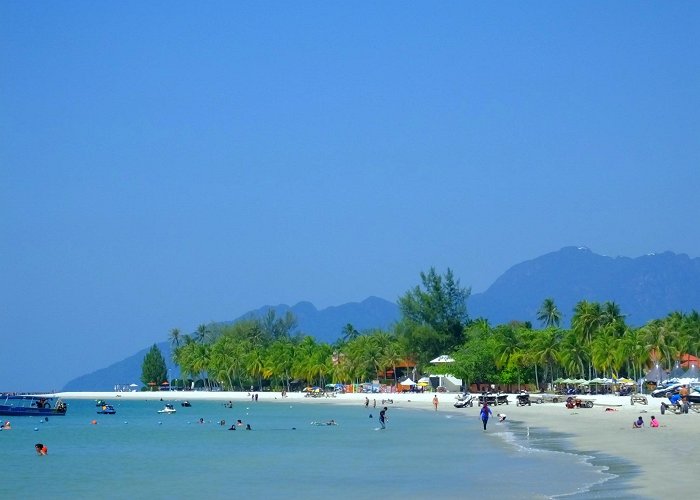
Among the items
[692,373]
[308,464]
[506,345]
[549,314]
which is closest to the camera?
[308,464]

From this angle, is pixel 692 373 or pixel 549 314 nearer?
pixel 692 373

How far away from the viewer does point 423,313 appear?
139625 millimetres

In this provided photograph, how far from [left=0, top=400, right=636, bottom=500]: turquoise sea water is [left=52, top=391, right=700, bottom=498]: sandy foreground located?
5.03 ft

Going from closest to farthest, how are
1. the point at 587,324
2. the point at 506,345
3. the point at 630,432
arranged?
the point at 630,432, the point at 506,345, the point at 587,324

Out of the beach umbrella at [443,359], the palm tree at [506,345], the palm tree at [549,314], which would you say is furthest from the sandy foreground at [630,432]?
the palm tree at [549,314]

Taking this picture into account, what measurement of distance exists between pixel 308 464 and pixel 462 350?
7959 centimetres

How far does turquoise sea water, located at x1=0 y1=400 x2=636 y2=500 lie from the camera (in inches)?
1282

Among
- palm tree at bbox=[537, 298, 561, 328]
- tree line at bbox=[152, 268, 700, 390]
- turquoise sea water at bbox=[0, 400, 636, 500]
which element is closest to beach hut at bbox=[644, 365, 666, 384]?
tree line at bbox=[152, 268, 700, 390]

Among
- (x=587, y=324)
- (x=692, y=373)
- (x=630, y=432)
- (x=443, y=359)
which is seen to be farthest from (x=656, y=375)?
(x=630, y=432)

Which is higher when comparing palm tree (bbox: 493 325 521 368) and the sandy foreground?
palm tree (bbox: 493 325 521 368)

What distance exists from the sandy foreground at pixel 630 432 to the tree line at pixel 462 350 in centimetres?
909

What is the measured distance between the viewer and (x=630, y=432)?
5266cm

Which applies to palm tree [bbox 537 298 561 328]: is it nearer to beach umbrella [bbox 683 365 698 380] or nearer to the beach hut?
the beach hut

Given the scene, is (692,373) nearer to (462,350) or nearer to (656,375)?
(656,375)
